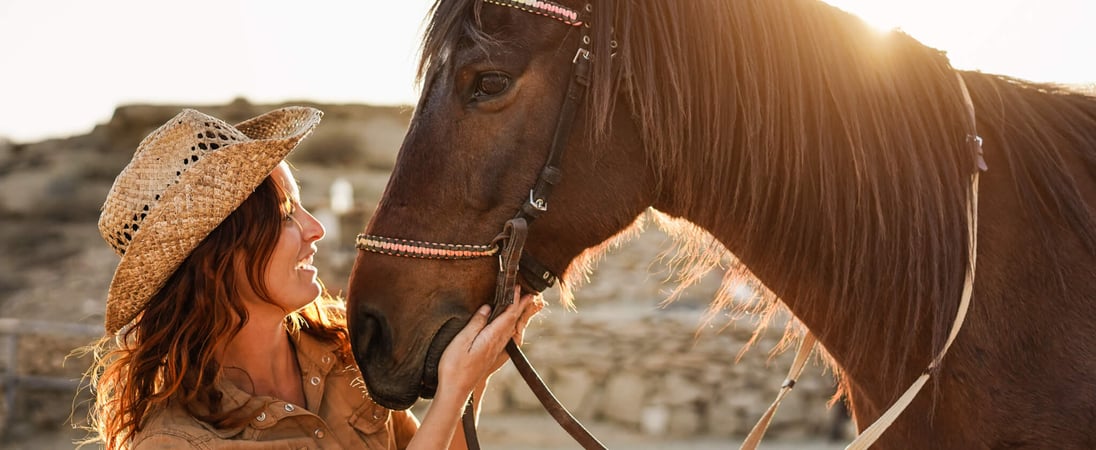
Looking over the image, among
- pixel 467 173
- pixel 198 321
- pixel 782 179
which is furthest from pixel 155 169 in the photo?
pixel 782 179

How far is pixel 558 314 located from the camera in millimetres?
10430

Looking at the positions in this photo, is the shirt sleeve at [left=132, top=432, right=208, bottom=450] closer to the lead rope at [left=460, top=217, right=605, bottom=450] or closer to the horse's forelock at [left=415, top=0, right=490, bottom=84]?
the lead rope at [left=460, top=217, right=605, bottom=450]

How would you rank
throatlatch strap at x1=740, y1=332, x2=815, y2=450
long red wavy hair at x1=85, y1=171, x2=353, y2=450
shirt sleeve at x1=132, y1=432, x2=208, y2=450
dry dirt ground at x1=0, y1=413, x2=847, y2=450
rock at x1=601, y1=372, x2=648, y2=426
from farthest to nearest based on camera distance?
rock at x1=601, y1=372, x2=648, y2=426
dry dirt ground at x1=0, y1=413, x2=847, y2=450
throatlatch strap at x1=740, y1=332, x2=815, y2=450
long red wavy hair at x1=85, y1=171, x2=353, y2=450
shirt sleeve at x1=132, y1=432, x2=208, y2=450

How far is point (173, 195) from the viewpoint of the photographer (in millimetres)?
1907

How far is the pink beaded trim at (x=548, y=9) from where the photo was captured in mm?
1807

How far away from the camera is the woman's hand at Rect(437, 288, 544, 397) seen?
1809 millimetres

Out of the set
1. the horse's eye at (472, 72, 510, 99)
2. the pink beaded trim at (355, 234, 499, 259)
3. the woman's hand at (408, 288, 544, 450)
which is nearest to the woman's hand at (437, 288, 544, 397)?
the woman's hand at (408, 288, 544, 450)

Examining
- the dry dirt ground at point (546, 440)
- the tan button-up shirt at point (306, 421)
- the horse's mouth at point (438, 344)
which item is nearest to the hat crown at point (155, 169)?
the tan button-up shirt at point (306, 421)

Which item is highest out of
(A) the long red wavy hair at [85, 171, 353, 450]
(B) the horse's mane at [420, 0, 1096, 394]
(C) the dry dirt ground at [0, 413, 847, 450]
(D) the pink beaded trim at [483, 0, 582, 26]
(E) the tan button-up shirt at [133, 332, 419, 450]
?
(D) the pink beaded trim at [483, 0, 582, 26]

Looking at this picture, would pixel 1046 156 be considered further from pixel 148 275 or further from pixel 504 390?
pixel 504 390

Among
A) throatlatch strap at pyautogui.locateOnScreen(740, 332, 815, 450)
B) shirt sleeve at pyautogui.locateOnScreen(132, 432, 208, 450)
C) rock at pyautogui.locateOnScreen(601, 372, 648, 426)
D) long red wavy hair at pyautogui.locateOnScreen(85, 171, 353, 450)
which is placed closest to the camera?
shirt sleeve at pyautogui.locateOnScreen(132, 432, 208, 450)

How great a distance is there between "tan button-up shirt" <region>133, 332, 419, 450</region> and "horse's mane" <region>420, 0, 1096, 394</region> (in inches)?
33.8

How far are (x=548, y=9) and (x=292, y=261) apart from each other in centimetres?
85

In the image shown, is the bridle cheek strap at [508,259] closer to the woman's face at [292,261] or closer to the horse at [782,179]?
the horse at [782,179]
